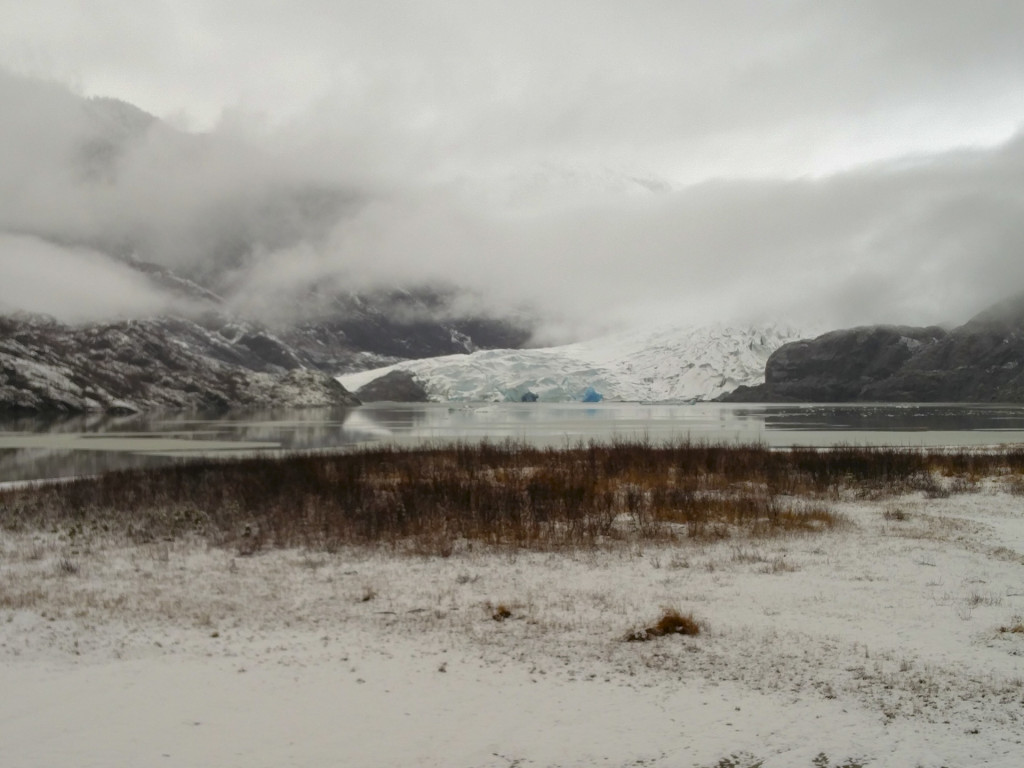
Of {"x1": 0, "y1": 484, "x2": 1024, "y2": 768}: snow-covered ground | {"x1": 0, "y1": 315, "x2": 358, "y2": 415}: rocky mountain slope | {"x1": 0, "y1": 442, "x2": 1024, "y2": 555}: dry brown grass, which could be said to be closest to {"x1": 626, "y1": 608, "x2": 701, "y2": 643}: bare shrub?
{"x1": 0, "y1": 484, "x2": 1024, "y2": 768}: snow-covered ground

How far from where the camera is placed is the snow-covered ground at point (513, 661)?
6496 mm

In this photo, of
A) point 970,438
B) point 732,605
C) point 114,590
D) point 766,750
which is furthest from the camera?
point 970,438

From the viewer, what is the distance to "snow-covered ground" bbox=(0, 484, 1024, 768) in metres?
6.50

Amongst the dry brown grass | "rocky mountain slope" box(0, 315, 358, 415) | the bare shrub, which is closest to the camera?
the bare shrub

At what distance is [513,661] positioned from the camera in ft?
28.0

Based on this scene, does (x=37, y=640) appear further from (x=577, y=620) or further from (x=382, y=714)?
(x=577, y=620)

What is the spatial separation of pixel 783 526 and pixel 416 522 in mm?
7753

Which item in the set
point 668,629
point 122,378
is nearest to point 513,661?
point 668,629

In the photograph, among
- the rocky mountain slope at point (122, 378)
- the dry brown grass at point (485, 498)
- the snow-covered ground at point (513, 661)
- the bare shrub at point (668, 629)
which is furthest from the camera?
the rocky mountain slope at point (122, 378)

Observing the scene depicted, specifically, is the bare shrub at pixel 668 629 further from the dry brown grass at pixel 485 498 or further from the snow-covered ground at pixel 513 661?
the dry brown grass at pixel 485 498

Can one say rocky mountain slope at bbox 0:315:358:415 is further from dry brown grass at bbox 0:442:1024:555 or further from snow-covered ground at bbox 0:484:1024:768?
snow-covered ground at bbox 0:484:1024:768

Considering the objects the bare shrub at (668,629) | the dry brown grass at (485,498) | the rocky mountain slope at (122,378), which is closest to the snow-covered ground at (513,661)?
the bare shrub at (668,629)

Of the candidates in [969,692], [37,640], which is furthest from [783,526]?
[37,640]

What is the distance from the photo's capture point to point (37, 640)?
30.2 ft
